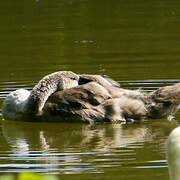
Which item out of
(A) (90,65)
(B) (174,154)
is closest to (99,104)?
(A) (90,65)

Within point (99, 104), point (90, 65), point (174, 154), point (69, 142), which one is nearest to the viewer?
point (174, 154)

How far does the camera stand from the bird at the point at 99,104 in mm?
7949

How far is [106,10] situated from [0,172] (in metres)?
13.8

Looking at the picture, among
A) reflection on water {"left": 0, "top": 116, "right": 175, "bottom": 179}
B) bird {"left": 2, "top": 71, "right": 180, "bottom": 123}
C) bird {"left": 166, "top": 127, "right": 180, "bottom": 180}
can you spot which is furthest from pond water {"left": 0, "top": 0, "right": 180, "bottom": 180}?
bird {"left": 166, "top": 127, "right": 180, "bottom": 180}

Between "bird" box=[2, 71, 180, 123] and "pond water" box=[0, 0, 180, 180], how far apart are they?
122 millimetres

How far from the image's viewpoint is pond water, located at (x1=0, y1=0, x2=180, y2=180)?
6134 mm

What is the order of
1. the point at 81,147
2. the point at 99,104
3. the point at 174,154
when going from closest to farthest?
the point at 174,154, the point at 81,147, the point at 99,104

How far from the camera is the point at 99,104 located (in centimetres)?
803

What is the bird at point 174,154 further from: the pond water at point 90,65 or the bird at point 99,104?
Answer: the bird at point 99,104

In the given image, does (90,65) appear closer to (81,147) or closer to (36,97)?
(36,97)

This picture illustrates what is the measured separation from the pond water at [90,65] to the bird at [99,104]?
0.40 ft

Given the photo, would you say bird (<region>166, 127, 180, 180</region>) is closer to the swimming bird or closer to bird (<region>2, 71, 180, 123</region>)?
bird (<region>2, 71, 180, 123</region>)

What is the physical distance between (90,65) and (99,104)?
3415 millimetres

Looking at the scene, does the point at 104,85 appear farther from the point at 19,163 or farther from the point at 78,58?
the point at 78,58
